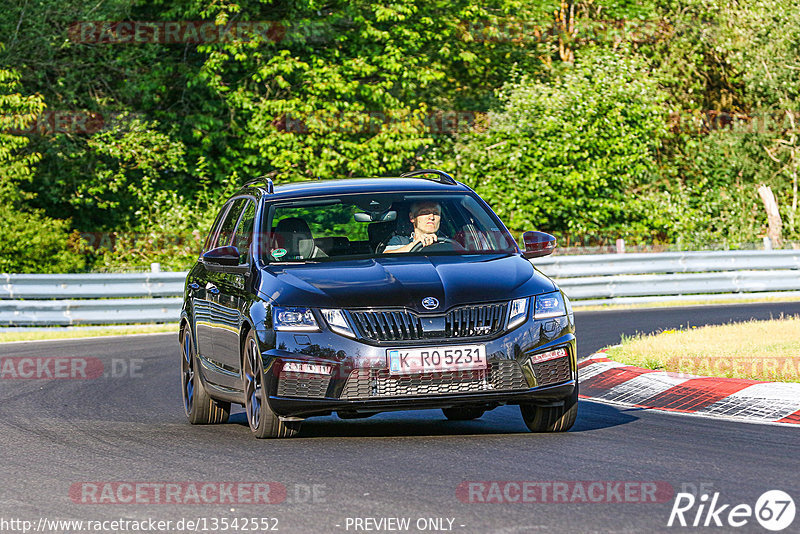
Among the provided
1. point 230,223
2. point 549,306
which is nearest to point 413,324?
point 549,306

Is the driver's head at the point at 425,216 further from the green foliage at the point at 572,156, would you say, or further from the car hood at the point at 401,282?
the green foliage at the point at 572,156

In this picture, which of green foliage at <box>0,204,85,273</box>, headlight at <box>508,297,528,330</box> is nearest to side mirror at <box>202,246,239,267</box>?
headlight at <box>508,297,528,330</box>

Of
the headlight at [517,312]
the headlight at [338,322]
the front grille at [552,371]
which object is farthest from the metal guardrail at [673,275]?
the headlight at [338,322]

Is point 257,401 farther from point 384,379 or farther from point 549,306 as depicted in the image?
point 549,306

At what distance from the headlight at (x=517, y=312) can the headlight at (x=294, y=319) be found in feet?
3.80

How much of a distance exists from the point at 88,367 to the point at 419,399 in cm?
846

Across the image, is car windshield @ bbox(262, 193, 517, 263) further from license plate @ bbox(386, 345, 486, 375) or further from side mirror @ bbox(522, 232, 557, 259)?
license plate @ bbox(386, 345, 486, 375)

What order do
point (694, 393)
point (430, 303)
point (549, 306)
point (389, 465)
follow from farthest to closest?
1. point (694, 393)
2. point (549, 306)
3. point (430, 303)
4. point (389, 465)

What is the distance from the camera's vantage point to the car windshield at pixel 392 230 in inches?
373

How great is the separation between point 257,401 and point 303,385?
69 cm

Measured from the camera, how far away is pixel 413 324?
8.27 meters

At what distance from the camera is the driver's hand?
9.65 metres

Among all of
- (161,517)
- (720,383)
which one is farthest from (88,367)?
(161,517)

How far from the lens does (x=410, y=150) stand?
114ft
